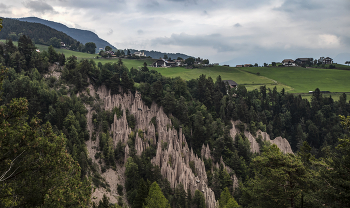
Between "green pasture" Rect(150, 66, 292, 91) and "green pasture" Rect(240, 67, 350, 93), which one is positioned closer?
"green pasture" Rect(240, 67, 350, 93)

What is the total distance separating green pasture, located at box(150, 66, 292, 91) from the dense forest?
18971 mm

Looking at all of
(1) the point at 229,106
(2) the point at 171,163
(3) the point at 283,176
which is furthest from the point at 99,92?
(3) the point at 283,176

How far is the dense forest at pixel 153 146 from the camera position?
14.9 meters

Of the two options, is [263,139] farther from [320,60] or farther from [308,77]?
[320,60]

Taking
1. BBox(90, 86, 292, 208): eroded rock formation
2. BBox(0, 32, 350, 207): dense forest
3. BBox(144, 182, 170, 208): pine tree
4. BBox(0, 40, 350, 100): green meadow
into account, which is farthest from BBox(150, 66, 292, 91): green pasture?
BBox(144, 182, 170, 208): pine tree

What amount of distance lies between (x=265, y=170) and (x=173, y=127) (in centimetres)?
3334

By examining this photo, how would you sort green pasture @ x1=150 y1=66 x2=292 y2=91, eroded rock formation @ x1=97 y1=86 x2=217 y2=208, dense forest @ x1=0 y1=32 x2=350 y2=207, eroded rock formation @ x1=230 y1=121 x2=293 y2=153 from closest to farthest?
dense forest @ x1=0 y1=32 x2=350 y2=207
eroded rock formation @ x1=97 y1=86 x2=217 y2=208
eroded rock formation @ x1=230 y1=121 x2=293 y2=153
green pasture @ x1=150 y1=66 x2=292 y2=91

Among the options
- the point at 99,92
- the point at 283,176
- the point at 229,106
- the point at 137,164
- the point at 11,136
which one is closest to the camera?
the point at 11,136

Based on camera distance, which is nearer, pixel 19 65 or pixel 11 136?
pixel 11 136

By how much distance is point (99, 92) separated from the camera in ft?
192

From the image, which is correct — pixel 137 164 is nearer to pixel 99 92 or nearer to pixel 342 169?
pixel 99 92

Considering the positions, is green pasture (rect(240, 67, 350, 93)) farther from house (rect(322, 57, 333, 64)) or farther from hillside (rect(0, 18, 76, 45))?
hillside (rect(0, 18, 76, 45))

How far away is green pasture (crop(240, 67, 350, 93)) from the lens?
99.2 metres

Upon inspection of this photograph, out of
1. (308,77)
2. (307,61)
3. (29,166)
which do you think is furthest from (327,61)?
(29,166)
